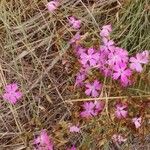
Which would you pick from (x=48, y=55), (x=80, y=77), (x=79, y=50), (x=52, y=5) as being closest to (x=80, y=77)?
(x=80, y=77)

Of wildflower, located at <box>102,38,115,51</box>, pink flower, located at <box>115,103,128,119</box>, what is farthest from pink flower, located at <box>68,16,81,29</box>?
pink flower, located at <box>115,103,128,119</box>

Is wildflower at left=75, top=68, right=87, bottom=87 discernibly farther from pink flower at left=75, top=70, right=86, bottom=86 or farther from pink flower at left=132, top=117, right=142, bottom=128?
pink flower at left=132, top=117, right=142, bottom=128

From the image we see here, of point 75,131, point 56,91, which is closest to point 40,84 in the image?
point 56,91

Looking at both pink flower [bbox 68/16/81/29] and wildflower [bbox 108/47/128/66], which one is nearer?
wildflower [bbox 108/47/128/66]

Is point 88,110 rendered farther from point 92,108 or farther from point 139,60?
point 139,60

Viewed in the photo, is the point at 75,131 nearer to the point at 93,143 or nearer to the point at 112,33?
the point at 93,143
